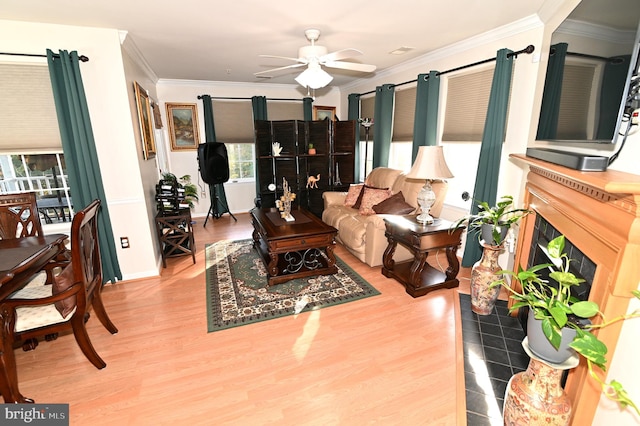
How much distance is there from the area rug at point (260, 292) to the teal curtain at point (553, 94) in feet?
6.27

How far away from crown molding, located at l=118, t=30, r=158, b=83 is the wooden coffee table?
2.22 meters

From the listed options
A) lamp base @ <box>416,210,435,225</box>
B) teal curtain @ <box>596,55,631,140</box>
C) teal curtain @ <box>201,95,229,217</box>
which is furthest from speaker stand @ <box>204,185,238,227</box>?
teal curtain @ <box>596,55,631,140</box>

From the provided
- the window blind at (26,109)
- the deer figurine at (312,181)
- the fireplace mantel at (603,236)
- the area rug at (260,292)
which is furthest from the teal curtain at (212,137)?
the fireplace mantel at (603,236)

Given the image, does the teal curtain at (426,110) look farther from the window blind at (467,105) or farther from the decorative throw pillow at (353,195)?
the decorative throw pillow at (353,195)

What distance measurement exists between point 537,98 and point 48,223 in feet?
16.3

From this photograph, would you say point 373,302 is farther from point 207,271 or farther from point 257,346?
point 207,271

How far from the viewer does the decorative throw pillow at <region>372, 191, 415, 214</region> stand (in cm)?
342

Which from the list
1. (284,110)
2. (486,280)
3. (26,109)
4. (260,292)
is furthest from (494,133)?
(26,109)

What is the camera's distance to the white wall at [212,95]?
5.31 metres

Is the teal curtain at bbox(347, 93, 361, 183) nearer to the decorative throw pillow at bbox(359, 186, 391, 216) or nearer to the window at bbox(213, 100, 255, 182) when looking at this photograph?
Result: the decorative throw pillow at bbox(359, 186, 391, 216)

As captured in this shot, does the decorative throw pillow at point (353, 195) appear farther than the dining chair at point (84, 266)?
Yes

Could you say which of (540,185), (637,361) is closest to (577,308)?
(637,361)

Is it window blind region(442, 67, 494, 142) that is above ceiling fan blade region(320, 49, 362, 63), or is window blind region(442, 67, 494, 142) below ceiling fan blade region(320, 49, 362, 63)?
below

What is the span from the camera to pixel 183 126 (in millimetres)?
5492
